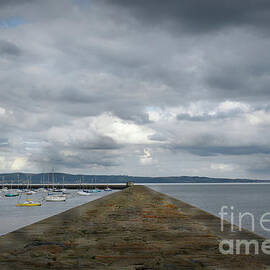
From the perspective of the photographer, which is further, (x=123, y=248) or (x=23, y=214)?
(x=23, y=214)

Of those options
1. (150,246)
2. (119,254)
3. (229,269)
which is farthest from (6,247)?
(229,269)

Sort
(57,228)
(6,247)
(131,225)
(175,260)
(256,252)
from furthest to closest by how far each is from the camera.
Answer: (131,225)
(57,228)
(6,247)
(256,252)
(175,260)

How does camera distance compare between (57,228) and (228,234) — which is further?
(57,228)

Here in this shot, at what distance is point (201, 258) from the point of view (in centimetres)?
643

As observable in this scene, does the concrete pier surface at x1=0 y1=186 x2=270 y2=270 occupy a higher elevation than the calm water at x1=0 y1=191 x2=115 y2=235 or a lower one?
higher

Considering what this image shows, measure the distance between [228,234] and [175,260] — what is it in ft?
10.8

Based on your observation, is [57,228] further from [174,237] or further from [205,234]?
[205,234]

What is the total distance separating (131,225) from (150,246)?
3.77 meters

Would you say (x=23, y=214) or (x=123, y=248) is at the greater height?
(x=123, y=248)

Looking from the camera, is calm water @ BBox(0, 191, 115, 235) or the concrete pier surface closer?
the concrete pier surface

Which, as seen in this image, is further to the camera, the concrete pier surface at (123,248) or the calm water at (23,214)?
the calm water at (23,214)

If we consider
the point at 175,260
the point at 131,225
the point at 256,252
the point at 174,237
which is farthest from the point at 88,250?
the point at 131,225

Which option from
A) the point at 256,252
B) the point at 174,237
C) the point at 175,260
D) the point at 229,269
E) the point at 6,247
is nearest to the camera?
the point at 229,269

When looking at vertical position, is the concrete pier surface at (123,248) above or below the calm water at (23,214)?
above
